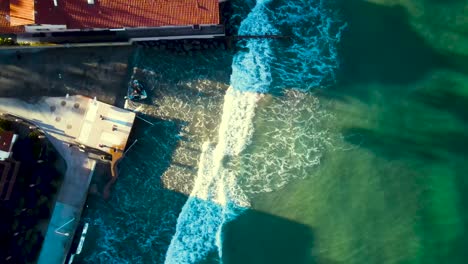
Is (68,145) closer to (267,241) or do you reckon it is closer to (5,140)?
(5,140)

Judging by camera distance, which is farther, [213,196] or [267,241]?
[213,196]

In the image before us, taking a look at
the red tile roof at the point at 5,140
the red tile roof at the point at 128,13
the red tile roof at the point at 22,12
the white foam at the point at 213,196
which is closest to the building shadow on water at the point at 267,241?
the white foam at the point at 213,196

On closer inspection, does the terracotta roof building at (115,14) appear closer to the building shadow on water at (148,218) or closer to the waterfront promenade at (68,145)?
the waterfront promenade at (68,145)

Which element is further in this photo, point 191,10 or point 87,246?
point 87,246

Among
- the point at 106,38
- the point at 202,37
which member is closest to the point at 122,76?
the point at 106,38

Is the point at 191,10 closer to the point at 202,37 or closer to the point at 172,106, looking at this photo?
the point at 202,37

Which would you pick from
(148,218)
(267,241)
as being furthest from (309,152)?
(148,218)
